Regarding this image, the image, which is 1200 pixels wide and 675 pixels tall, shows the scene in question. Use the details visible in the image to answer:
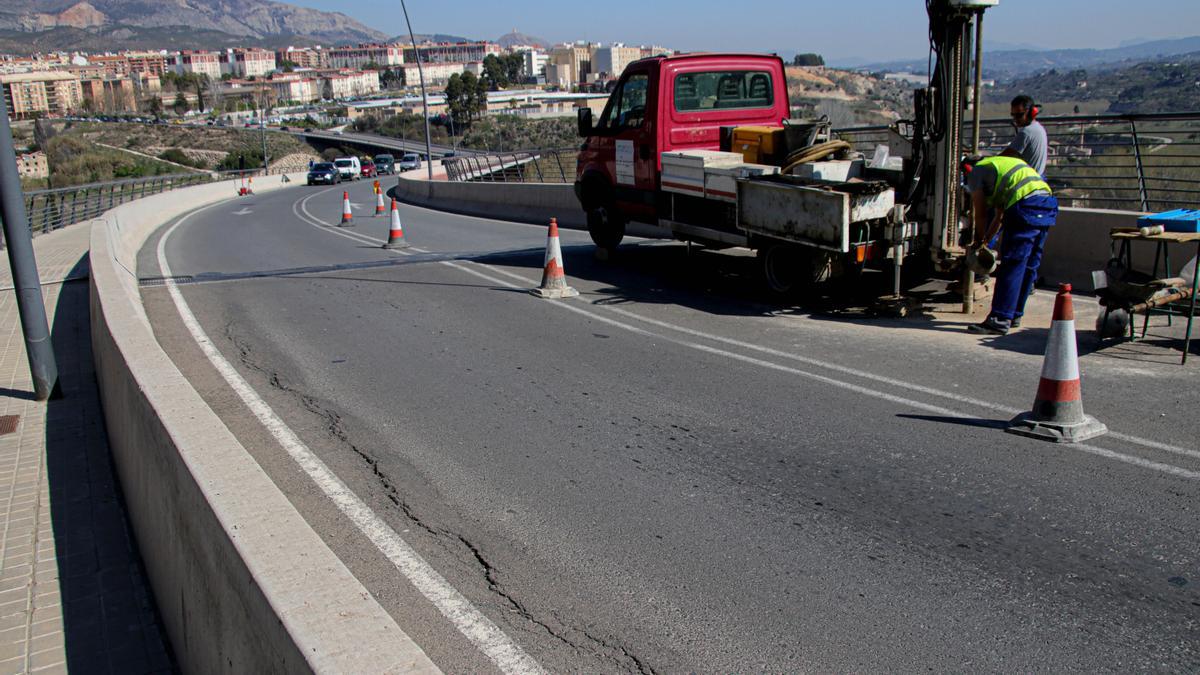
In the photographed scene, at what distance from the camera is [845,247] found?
8.97 metres

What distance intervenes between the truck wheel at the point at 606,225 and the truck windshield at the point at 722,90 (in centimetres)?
197

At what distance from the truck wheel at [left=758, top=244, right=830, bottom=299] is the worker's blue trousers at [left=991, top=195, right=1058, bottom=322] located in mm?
1868

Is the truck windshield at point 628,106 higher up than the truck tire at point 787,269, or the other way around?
the truck windshield at point 628,106

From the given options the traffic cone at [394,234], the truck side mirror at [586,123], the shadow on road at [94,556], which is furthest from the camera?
the traffic cone at [394,234]

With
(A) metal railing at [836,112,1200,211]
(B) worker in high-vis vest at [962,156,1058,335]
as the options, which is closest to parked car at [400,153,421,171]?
(A) metal railing at [836,112,1200,211]

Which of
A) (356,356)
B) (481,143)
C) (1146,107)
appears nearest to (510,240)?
(356,356)

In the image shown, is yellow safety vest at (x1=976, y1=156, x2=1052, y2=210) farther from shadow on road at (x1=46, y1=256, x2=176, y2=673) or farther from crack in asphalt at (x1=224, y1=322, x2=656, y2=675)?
shadow on road at (x1=46, y1=256, x2=176, y2=673)

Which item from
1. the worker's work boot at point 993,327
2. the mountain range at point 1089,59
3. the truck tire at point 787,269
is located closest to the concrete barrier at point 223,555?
the truck tire at point 787,269

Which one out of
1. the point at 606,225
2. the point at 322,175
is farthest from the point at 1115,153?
the point at 322,175

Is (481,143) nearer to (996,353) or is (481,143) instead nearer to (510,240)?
(510,240)

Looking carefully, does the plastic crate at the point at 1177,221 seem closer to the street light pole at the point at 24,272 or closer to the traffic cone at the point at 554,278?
the traffic cone at the point at 554,278

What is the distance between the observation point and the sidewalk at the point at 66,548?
16.1 feet

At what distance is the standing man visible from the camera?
8938mm

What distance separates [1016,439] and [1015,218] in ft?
10.8
